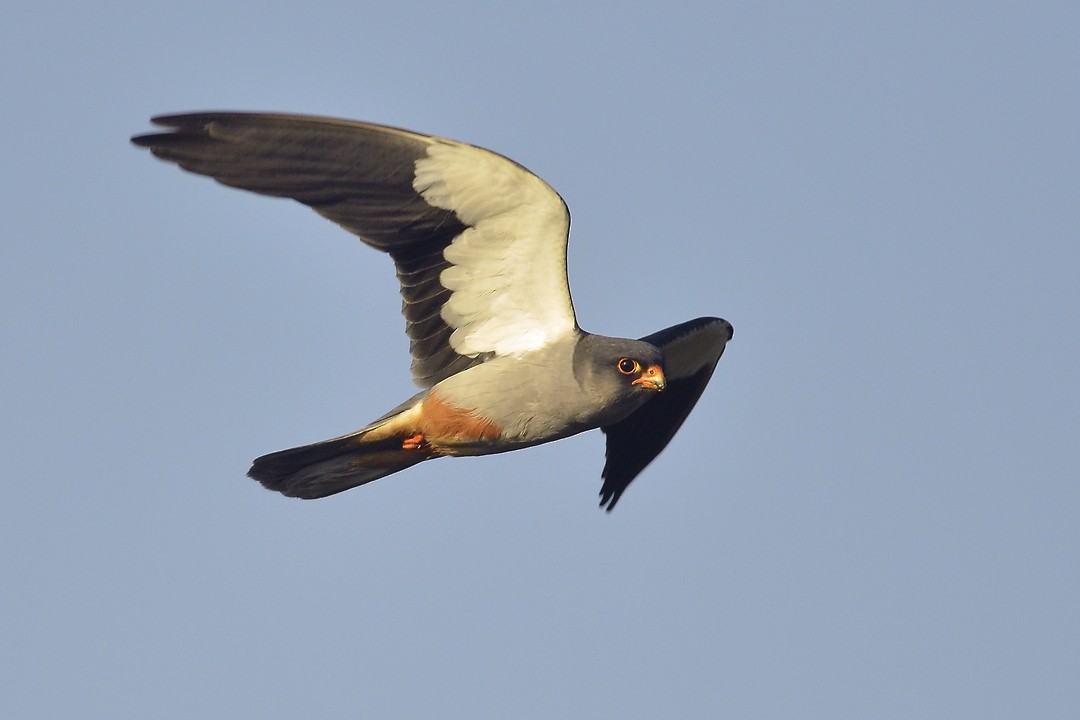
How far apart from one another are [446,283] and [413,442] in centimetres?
138

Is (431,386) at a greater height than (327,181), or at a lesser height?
lesser

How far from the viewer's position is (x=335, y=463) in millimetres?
13508

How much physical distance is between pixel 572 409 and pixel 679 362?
3.02m

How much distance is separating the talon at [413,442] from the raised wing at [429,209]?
0.51 m

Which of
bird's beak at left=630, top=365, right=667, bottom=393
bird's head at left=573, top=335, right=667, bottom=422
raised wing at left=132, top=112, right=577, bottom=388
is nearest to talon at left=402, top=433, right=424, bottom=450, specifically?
raised wing at left=132, top=112, right=577, bottom=388

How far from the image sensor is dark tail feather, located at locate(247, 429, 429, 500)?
13.4 m

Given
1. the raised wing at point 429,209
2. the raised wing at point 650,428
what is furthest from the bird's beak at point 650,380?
the raised wing at point 650,428

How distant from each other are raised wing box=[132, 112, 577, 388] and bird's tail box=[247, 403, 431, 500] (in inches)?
25.9

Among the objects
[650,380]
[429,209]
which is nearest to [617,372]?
[650,380]

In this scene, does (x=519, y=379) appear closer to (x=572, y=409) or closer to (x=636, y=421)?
(x=572, y=409)

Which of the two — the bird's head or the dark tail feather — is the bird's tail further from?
the bird's head

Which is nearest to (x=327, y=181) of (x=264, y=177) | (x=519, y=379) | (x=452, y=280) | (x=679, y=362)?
(x=264, y=177)

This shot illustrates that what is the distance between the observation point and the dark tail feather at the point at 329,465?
13359 millimetres

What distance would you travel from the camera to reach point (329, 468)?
13523mm
